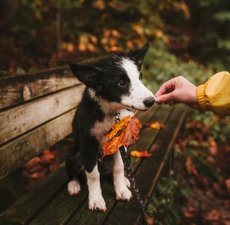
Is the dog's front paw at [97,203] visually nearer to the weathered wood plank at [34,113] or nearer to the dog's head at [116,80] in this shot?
the dog's head at [116,80]

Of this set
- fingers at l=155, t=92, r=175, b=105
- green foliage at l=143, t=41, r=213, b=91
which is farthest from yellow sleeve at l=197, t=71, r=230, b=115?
green foliage at l=143, t=41, r=213, b=91

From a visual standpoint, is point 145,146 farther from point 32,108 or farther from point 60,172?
point 32,108

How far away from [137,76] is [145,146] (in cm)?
145

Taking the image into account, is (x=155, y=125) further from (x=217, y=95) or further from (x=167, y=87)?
(x=217, y=95)

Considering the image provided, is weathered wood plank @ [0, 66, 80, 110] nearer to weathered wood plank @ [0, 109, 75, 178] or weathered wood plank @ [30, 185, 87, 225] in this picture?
weathered wood plank @ [0, 109, 75, 178]

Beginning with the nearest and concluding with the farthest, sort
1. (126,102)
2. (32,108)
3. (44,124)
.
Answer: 1. (126,102)
2. (32,108)
3. (44,124)

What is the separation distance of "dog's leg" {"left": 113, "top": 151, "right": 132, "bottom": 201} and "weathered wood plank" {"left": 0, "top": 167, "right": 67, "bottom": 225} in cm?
51

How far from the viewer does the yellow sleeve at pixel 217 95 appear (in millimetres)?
2352

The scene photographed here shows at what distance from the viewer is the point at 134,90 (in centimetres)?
266

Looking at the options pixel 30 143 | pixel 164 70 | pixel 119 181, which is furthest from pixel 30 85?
pixel 164 70

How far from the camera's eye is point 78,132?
3.18 metres

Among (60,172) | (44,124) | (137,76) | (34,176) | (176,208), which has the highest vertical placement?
(137,76)

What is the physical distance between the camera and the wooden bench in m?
2.79

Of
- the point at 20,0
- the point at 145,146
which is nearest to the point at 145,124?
the point at 145,146
